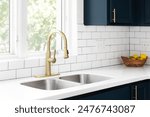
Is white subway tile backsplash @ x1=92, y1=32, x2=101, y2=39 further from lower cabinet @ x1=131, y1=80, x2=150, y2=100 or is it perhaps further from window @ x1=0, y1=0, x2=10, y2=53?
window @ x1=0, y1=0, x2=10, y2=53

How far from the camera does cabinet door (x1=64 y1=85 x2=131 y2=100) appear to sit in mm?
2432

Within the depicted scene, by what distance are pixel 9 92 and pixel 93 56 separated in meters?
1.52

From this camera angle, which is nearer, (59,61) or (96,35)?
(59,61)

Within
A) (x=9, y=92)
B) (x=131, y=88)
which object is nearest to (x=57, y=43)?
(x=131, y=88)

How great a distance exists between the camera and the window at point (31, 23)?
9.51ft

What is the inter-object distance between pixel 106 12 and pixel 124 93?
0.97 meters

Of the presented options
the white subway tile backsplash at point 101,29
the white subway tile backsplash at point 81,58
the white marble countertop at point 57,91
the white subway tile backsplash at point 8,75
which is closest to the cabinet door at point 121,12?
the white subway tile backsplash at point 101,29

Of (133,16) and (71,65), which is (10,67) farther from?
(133,16)

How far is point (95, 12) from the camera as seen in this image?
133 inches

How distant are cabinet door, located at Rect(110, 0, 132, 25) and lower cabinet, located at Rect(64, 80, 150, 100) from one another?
2.60 ft

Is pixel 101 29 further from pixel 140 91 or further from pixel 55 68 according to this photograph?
pixel 140 91

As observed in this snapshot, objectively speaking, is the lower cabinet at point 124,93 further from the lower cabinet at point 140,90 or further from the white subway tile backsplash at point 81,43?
the white subway tile backsplash at point 81,43

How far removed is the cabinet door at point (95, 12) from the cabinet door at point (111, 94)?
0.86 metres

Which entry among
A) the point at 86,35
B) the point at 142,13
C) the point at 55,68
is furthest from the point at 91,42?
the point at 142,13
